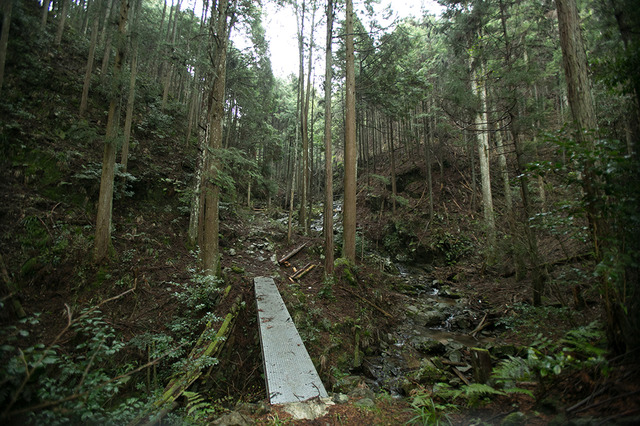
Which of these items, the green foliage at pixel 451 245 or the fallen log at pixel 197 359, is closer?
the fallen log at pixel 197 359

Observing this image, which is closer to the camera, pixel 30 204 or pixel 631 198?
pixel 631 198

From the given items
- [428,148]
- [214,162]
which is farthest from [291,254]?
[428,148]

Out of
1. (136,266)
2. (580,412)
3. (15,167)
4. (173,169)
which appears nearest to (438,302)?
(580,412)

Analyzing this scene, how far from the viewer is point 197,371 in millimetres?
4516

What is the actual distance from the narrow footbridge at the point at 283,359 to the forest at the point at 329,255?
0.24 meters

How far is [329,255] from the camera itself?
888cm

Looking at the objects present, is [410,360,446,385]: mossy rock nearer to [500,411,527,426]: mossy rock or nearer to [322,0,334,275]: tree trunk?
[500,411,527,426]: mossy rock

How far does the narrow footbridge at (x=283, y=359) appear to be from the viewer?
3.60 metres

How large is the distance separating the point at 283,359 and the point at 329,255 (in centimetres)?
465

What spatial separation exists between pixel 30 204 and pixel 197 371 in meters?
7.47

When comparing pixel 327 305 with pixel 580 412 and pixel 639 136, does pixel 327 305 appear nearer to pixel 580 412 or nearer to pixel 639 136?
pixel 580 412

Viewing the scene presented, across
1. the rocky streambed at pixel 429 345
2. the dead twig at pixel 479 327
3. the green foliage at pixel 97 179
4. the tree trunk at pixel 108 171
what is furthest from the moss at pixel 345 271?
the green foliage at pixel 97 179

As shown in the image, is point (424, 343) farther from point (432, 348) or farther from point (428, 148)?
point (428, 148)

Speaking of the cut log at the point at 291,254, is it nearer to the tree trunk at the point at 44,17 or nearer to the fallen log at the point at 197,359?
the fallen log at the point at 197,359
